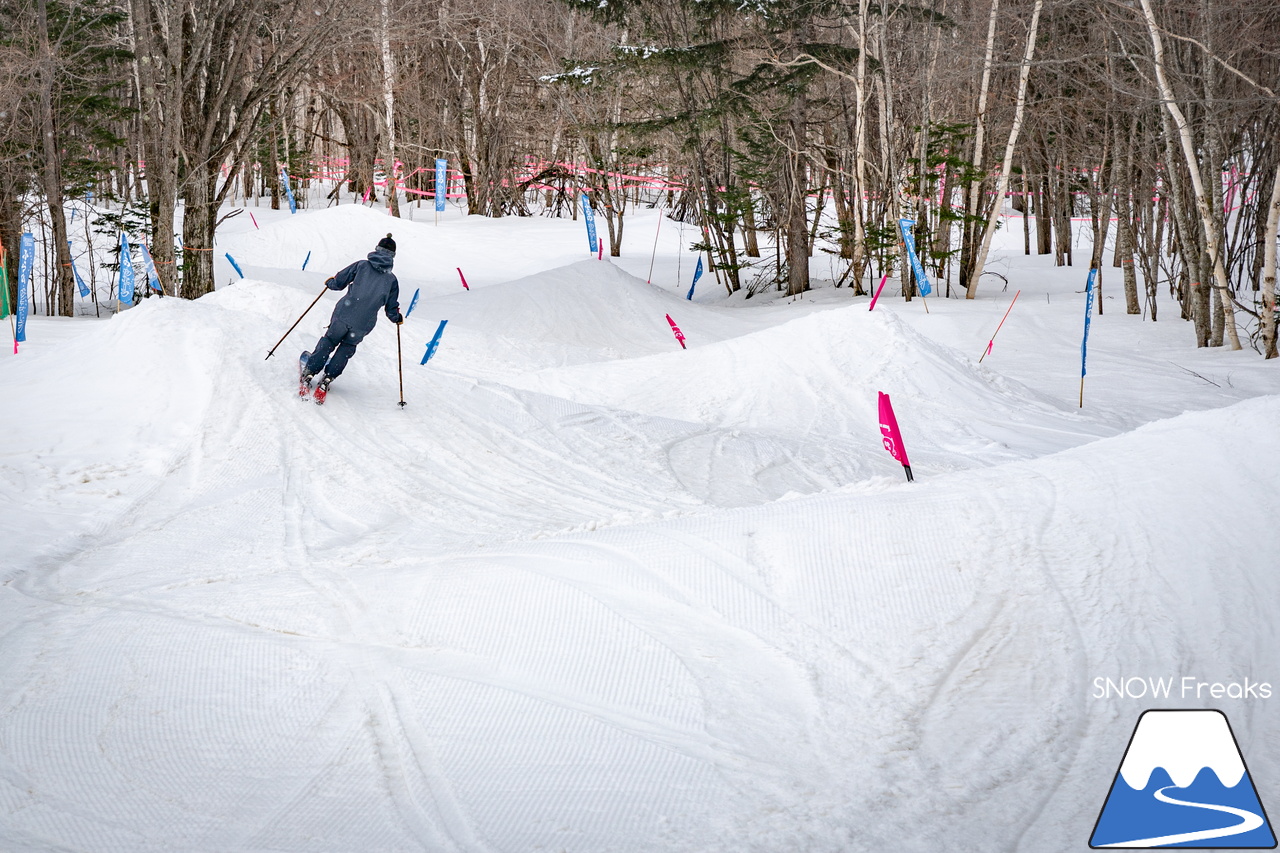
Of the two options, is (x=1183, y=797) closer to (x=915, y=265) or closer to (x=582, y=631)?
(x=582, y=631)

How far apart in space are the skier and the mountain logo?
25.0 ft

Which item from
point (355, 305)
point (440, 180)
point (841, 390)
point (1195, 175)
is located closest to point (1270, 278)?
point (1195, 175)

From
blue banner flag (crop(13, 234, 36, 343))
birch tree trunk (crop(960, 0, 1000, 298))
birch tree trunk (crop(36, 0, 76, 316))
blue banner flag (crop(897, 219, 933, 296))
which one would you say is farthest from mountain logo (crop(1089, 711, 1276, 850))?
birch tree trunk (crop(36, 0, 76, 316))

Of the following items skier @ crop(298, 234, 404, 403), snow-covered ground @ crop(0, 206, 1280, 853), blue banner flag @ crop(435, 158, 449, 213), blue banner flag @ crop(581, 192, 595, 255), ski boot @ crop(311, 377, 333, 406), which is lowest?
snow-covered ground @ crop(0, 206, 1280, 853)

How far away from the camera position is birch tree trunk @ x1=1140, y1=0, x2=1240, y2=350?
11.9 metres

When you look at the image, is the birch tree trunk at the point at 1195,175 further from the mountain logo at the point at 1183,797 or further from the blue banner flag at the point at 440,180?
the blue banner flag at the point at 440,180

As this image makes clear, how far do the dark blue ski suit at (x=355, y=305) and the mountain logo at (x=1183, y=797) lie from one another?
768 cm

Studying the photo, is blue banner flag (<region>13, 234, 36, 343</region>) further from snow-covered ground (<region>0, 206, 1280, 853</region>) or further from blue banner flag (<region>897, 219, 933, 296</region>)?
blue banner flag (<region>897, 219, 933, 296</region>)

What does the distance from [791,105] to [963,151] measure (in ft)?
14.2

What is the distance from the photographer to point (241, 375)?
9680 millimetres

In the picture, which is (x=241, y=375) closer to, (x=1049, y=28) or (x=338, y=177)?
(x=1049, y=28)

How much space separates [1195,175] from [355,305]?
10.8 metres

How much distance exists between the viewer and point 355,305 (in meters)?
9.27

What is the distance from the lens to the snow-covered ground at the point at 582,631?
3471 millimetres
